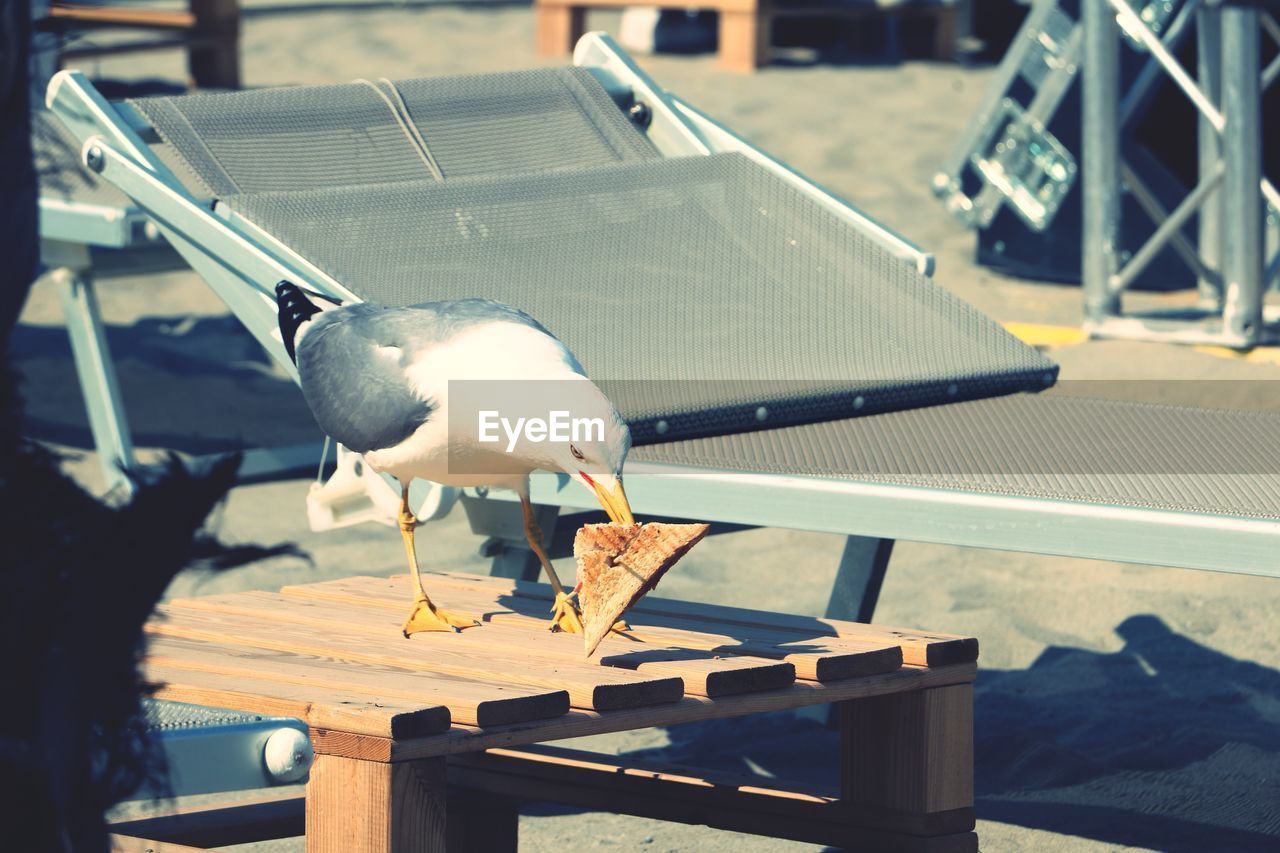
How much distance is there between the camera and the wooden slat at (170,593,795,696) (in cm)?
233

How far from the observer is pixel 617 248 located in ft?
12.3

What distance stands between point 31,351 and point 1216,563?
493 centimetres

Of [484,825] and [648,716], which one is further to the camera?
[484,825]

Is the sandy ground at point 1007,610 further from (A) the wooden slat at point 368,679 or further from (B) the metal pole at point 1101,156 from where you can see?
(B) the metal pole at point 1101,156

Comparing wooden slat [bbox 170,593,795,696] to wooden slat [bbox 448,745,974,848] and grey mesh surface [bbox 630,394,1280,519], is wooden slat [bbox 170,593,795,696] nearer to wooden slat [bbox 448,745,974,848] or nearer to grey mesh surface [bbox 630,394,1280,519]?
wooden slat [bbox 448,745,974,848]

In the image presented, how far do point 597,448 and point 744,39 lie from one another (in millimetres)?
7732

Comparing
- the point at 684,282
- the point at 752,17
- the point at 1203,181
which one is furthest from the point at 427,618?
the point at 752,17

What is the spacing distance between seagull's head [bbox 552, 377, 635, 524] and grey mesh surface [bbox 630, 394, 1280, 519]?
25.4 inches

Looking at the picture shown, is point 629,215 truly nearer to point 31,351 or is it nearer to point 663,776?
point 663,776

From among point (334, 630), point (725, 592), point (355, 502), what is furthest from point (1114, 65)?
point (334, 630)

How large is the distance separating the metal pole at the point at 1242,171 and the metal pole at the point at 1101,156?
333mm

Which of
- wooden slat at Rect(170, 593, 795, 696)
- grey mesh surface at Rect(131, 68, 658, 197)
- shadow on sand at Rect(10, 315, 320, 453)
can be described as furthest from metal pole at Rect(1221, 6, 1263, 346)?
wooden slat at Rect(170, 593, 795, 696)

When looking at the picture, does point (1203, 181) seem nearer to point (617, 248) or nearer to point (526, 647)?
point (617, 248)

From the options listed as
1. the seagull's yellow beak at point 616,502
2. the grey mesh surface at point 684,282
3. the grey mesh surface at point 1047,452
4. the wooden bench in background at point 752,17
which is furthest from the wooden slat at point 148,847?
the wooden bench in background at point 752,17
